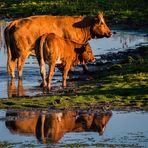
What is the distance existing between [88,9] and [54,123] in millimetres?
27717

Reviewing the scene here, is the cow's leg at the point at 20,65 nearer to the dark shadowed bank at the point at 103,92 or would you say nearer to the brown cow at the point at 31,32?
the brown cow at the point at 31,32

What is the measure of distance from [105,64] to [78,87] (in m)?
5.35

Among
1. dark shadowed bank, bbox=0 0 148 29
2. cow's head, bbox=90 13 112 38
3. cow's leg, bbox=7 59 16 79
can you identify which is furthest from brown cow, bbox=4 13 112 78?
dark shadowed bank, bbox=0 0 148 29

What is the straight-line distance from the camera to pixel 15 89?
69.2 ft

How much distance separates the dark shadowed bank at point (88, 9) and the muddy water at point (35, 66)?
108 inches

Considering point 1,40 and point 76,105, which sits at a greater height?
point 76,105

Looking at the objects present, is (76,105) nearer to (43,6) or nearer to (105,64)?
(105,64)

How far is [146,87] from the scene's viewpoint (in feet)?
64.9

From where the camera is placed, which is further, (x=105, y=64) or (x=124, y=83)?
(x=105, y=64)

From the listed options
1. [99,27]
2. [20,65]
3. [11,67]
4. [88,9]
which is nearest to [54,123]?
[20,65]

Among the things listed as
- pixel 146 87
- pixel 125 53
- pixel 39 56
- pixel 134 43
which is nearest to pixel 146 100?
pixel 146 87

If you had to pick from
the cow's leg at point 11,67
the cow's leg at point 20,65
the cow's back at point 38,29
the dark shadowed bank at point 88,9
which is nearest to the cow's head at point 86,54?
the cow's back at point 38,29

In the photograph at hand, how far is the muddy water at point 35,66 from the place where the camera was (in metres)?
20.8

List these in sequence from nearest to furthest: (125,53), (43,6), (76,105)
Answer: (76,105)
(125,53)
(43,6)
